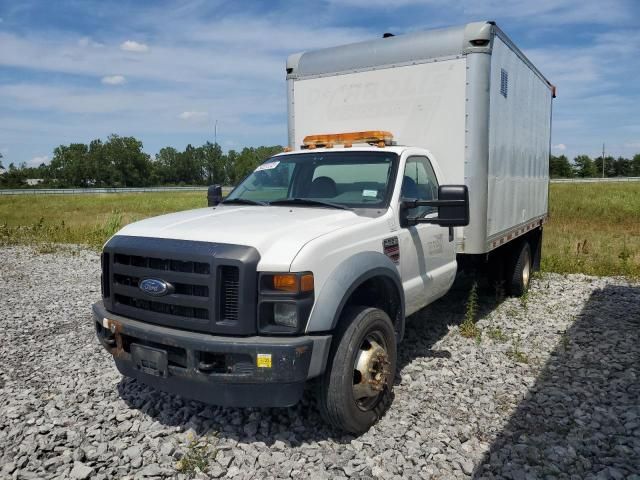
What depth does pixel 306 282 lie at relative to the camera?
10.3 ft

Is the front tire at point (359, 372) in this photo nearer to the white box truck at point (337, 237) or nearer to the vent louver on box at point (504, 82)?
the white box truck at point (337, 237)

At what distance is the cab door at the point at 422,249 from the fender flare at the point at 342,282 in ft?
1.69

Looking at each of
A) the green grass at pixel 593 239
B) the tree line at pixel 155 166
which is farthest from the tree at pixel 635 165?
the green grass at pixel 593 239

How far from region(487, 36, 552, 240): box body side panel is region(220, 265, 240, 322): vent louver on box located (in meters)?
3.42

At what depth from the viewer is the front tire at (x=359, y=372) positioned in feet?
11.1

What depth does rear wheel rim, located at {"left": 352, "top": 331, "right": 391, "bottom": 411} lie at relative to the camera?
11.8 ft

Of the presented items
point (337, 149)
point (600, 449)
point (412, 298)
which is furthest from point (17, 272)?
point (600, 449)

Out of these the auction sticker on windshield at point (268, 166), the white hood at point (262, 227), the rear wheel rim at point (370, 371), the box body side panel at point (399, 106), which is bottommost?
the rear wheel rim at point (370, 371)

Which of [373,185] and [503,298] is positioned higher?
[373,185]

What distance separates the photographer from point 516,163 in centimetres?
676

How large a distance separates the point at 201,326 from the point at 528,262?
632 cm

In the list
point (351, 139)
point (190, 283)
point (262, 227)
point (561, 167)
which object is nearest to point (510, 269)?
point (351, 139)

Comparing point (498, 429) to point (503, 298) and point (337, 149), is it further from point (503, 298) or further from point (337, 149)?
point (503, 298)

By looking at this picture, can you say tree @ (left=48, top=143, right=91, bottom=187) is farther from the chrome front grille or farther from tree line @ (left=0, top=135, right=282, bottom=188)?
the chrome front grille
